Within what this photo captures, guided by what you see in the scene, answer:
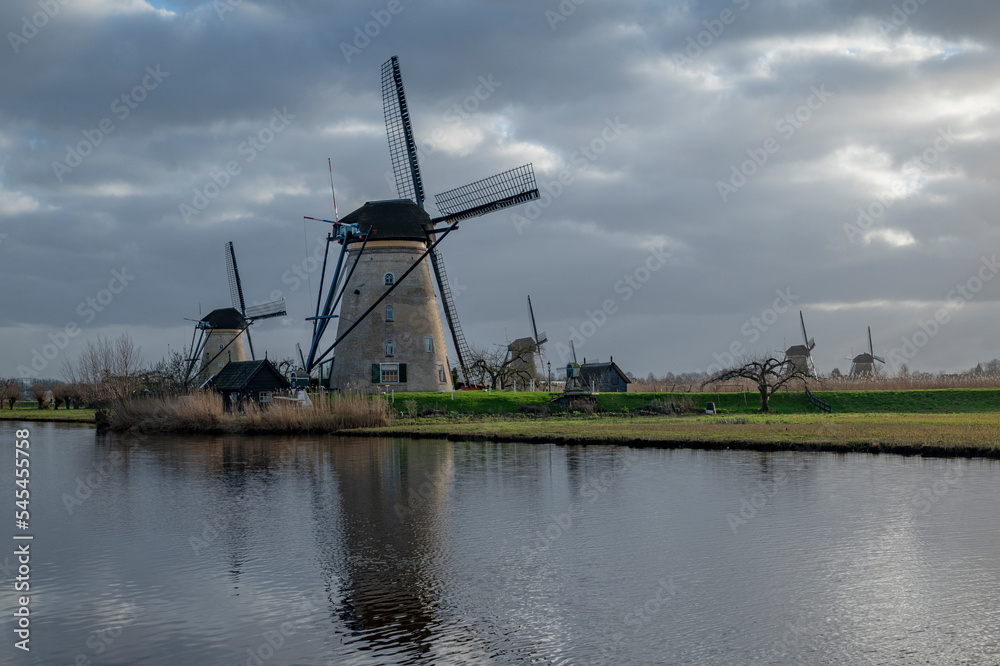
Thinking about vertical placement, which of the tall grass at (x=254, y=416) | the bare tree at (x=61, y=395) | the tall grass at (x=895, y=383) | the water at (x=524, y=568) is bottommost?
the water at (x=524, y=568)

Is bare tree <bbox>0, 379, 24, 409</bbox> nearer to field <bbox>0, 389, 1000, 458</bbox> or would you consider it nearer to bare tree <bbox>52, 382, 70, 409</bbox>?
bare tree <bbox>52, 382, 70, 409</bbox>

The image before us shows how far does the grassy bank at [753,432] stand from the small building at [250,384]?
926 centimetres

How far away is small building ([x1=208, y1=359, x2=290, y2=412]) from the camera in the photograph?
129ft

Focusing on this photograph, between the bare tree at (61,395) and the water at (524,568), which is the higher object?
the bare tree at (61,395)

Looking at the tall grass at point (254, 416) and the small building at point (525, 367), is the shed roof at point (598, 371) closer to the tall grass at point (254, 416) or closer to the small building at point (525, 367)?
the small building at point (525, 367)

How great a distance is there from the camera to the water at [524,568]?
7.48 m

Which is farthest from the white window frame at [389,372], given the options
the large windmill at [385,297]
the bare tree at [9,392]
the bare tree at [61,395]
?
the bare tree at [9,392]

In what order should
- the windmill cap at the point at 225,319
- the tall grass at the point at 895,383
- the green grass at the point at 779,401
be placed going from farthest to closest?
the windmill cap at the point at 225,319 < the tall grass at the point at 895,383 < the green grass at the point at 779,401

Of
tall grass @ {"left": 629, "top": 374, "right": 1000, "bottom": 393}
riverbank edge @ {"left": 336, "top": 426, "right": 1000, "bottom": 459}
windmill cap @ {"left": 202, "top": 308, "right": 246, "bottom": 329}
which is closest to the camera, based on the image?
riverbank edge @ {"left": 336, "top": 426, "right": 1000, "bottom": 459}

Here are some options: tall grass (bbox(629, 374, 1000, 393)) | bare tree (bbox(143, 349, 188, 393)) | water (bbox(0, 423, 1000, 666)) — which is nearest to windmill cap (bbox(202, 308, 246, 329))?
bare tree (bbox(143, 349, 188, 393))

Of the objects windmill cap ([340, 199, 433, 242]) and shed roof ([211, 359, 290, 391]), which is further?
shed roof ([211, 359, 290, 391])

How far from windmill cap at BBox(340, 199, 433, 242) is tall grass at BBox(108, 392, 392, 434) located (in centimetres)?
739

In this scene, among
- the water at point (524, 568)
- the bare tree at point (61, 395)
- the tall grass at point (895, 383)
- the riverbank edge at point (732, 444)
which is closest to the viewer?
the water at point (524, 568)

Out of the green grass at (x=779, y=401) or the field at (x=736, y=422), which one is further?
the green grass at (x=779, y=401)
